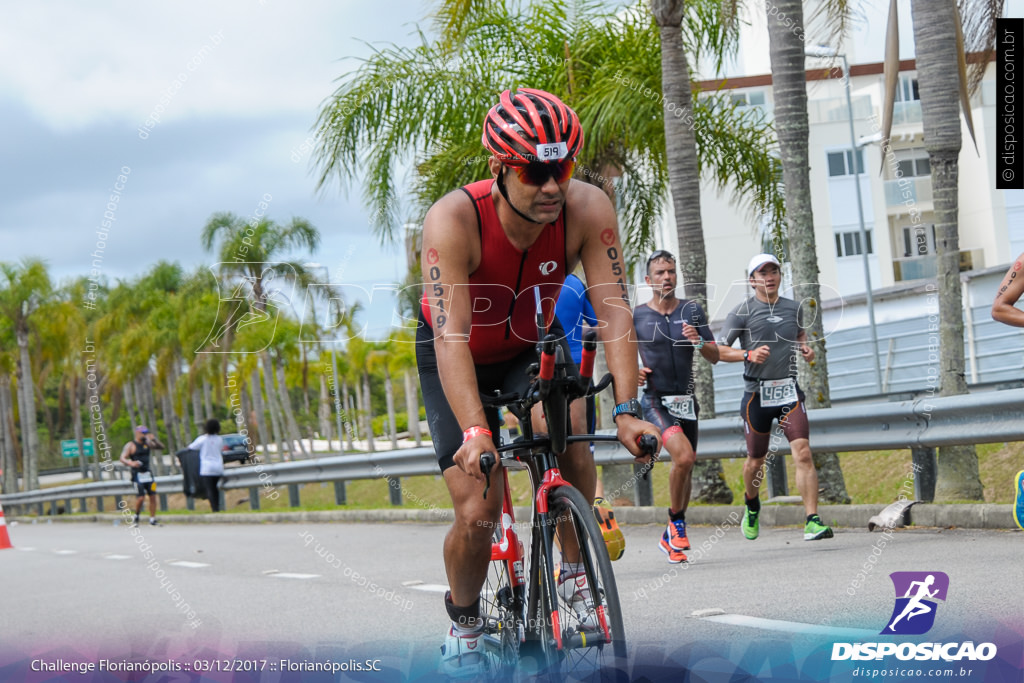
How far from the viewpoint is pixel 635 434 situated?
388cm

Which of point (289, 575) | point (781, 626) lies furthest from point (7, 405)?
point (781, 626)

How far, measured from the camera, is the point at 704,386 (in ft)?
47.4

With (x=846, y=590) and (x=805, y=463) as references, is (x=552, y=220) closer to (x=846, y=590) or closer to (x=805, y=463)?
(x=846, y=590)

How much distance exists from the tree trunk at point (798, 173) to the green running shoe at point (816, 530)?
2855mm

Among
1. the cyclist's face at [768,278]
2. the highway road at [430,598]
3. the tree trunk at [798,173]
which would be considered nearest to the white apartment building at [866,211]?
the tree trunk at [798,173]

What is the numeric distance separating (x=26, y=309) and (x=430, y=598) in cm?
5588

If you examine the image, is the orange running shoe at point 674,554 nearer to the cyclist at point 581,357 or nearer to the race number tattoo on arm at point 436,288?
the cyclist at point 581,357

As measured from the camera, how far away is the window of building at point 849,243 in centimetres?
5166

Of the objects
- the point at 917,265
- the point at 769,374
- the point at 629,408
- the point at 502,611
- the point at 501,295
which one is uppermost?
the point at 917,265

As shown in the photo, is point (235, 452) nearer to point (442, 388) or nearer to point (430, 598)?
point (430, 598)

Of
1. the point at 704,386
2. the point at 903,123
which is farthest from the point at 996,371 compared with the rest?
the point at 903,123

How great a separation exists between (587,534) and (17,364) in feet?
210

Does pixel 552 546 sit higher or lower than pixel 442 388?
lower

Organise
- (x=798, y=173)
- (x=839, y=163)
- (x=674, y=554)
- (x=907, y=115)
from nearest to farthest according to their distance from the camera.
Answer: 1. (x=674, y=554)
2. (x=798, y=173)
3. (x=839, y=163)
4. (x=907, y=115)
